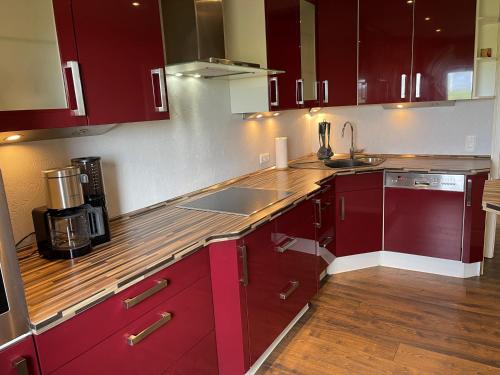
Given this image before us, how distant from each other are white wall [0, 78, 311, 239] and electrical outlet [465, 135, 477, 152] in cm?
177

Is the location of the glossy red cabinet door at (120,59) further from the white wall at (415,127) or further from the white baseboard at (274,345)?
the white wall at (415,127)

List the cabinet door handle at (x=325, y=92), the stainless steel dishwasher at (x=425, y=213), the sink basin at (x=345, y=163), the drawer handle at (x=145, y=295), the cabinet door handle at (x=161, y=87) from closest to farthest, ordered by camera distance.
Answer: the drawer handle at (x=145, y=295) → the cabinet door handle at (x=161, y=87) → the stainless steel dishwasher at (x=425, y=213) → the cabinet door handle at (x=325, y=92) → the sink basin at (x=345, y=163)

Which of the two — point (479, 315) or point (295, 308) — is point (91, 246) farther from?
point (479, 315)

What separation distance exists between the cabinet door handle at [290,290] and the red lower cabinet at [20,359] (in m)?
1.36

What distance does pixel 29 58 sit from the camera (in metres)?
1.28

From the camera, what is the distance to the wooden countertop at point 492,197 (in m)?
1.64

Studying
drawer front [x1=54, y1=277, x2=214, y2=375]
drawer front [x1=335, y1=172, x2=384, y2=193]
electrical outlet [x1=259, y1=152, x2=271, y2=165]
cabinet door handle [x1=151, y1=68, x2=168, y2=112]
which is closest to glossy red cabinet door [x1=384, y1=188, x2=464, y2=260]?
drawer front [x1=335, y1=172, x2=384, y2=193]

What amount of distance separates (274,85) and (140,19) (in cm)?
127

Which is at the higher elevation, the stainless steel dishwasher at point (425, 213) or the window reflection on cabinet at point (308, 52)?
the window reflection on cabinet at point (308, 52)

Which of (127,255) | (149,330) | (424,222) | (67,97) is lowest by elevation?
(424,222)

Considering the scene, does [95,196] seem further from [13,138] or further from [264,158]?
[264,158]

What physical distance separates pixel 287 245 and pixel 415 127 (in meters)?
2.11

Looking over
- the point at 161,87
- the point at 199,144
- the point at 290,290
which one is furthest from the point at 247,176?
the point at 161,87

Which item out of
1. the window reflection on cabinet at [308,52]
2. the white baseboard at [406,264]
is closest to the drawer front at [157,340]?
the white baseboard at [406,264]
